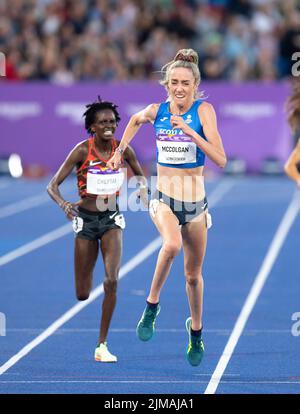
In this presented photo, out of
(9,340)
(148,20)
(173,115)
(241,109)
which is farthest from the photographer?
(148,20)

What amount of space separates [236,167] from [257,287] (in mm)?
10713

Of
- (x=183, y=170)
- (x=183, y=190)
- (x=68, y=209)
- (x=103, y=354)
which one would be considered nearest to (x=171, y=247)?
(x=183, y=190)

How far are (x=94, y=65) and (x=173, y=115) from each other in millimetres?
15296

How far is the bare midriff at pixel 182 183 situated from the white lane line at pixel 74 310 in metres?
1.68

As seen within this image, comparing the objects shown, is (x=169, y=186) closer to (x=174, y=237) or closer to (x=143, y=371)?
(x=174, y=237)

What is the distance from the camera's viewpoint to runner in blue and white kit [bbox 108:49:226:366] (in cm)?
948

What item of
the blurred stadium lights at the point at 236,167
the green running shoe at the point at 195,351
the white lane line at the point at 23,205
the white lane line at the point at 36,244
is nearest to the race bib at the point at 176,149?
the green running shoe at the point at 195,351

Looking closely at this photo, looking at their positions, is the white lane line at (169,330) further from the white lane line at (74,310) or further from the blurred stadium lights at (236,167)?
the blurred stadium lights at (236,167)

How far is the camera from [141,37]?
25.4 m

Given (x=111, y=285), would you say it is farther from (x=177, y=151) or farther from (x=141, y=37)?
(x=141, y=37)

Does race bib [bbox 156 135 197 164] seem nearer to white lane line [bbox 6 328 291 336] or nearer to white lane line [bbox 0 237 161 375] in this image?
white lane line [bbox 0 237 161 375]

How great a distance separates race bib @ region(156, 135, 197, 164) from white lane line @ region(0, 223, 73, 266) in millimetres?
6045

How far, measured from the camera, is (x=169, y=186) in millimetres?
9797
